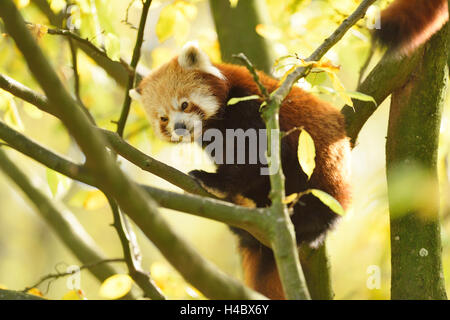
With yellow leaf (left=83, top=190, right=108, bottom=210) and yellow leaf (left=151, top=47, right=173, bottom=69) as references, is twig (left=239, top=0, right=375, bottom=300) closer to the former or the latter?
yellow leaf (left=83, top=190, right=108, bottom=210)

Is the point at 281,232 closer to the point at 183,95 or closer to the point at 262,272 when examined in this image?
the point at 262,272

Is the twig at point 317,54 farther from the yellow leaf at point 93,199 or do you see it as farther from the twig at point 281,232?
the yellow leaf at point 93,199

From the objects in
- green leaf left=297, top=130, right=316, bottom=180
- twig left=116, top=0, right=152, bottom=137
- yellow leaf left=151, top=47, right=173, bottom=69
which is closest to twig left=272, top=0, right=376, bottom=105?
green leaf left=297, top=130, right=316, bottom=180

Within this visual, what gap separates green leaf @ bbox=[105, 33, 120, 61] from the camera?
107 inches

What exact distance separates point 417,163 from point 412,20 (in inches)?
30.0

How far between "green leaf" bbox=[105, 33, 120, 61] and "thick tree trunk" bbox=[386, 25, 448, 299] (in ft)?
5.14

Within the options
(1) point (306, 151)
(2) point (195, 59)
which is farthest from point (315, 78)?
(2) point (195, 59)

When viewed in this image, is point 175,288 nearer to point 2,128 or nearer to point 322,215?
point 322,215

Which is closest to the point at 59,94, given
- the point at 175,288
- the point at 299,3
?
the point at 299,3

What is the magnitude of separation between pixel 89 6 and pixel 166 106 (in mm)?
918

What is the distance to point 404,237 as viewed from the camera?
2.85 meters

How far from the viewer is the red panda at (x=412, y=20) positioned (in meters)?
2.65

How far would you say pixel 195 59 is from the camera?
11.5 ft

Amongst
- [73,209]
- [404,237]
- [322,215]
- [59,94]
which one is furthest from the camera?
[73,209]
